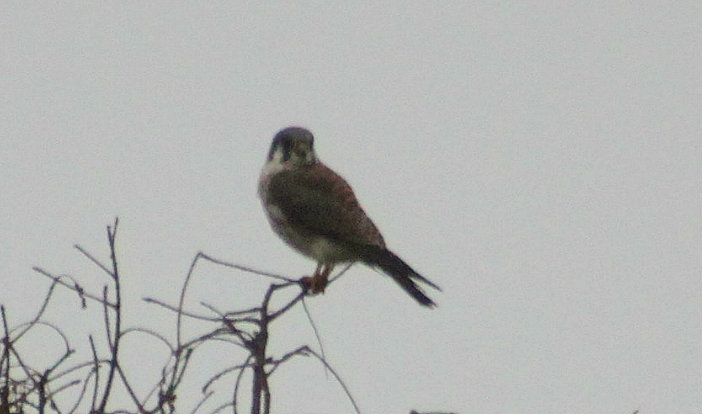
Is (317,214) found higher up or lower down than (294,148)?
lower down

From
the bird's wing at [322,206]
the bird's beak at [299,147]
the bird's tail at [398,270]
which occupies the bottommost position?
the bird's tail at [398,270]

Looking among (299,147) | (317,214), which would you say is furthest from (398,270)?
(299,147)

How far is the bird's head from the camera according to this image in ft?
17.3

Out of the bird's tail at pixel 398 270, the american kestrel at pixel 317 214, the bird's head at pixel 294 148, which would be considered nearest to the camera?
the bird's tail at pixel 398 270

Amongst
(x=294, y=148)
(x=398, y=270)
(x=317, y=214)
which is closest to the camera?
(x=398, y=270)

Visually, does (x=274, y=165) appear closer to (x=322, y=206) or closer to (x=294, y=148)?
(x=294, y=148)

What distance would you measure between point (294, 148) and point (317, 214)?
17.2 inches

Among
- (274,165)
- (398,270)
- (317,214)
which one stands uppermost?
(274,165)

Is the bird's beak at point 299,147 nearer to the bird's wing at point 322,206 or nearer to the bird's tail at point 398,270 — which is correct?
the bird's wing at point 322,206

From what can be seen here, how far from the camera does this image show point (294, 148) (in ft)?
17.3

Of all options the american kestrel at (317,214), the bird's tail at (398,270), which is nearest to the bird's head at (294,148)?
the american kestrel at (317,214)

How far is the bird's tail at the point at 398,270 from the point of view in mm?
4273

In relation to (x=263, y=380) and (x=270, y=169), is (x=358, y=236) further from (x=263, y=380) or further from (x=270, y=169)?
(x=263, y=380)

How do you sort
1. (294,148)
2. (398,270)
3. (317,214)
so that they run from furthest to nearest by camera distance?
(294,148) → (317,214) → (398,270)
